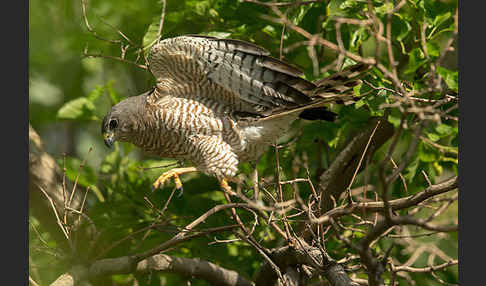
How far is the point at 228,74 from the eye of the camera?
3512 millimetres

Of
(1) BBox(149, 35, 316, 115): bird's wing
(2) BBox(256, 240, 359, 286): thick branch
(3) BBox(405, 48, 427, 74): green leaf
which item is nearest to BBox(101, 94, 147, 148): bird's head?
(1) BBox(149, 35, 316, 115): bird's wing

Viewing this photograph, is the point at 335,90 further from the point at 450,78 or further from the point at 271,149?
the point at 271,149

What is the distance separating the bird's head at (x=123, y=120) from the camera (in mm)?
3793

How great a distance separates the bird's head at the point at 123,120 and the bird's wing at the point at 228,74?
0.54ft

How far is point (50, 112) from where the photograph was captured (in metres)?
5.77

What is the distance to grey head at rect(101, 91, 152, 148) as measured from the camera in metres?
3.79

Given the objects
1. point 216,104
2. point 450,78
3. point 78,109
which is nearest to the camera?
point 450,78

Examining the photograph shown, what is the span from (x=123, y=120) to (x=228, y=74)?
803 millimetres

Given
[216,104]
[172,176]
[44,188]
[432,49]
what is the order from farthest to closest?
1. [44,188]
2. [172,176]
3. [216,104]
4. [432,49]

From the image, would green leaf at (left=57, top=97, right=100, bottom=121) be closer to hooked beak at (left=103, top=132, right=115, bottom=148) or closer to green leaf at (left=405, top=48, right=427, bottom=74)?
hooked beak at (left=103, top=132, right=115, bottom=148)

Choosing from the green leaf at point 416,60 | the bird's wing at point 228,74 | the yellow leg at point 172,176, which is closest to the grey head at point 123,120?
the bird's wing at point 228,74

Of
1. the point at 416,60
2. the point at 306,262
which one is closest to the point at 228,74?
the point at 416,60

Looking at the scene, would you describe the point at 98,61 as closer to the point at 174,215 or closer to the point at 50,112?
the point at 50,112

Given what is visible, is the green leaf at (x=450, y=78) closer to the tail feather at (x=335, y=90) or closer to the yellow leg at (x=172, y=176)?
the tail feather at (x=335, y=90)
